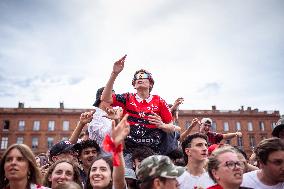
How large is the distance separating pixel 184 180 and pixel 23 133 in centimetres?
6071

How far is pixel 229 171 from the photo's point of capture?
3.66 m

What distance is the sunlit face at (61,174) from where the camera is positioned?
14.8 ft

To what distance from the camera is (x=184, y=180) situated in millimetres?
4680

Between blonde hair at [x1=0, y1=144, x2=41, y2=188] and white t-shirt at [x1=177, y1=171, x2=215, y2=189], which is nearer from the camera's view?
blonde hair at [x1=0, y1=144, x2=41, y2=188]

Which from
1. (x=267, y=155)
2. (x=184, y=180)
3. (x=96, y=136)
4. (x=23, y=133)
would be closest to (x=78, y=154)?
(x=96, y=136)

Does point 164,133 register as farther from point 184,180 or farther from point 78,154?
point 78,154

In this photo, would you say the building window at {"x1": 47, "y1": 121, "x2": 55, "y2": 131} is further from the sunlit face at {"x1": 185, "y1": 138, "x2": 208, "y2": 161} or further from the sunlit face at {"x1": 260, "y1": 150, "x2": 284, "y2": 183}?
the sunlit face at {"x1": 260, "y1": 150, "x2": 284, "y2": 183}

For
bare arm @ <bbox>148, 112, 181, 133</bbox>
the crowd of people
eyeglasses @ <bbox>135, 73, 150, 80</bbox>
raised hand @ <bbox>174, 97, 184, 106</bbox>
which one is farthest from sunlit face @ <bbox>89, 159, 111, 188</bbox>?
raised hand @ <bbox>174, 97, 184, 106</bbox>

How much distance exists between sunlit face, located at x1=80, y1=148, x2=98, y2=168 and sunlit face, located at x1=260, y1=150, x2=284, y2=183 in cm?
286

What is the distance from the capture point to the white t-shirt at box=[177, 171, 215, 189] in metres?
4.57

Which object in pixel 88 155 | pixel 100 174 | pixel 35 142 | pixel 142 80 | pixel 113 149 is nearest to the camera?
pixel 113 149

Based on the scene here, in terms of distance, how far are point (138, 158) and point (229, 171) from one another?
5.39ft

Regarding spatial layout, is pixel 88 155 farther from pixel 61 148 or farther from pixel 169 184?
pixel 169 184

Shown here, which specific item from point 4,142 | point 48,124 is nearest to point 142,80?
point 48,124
